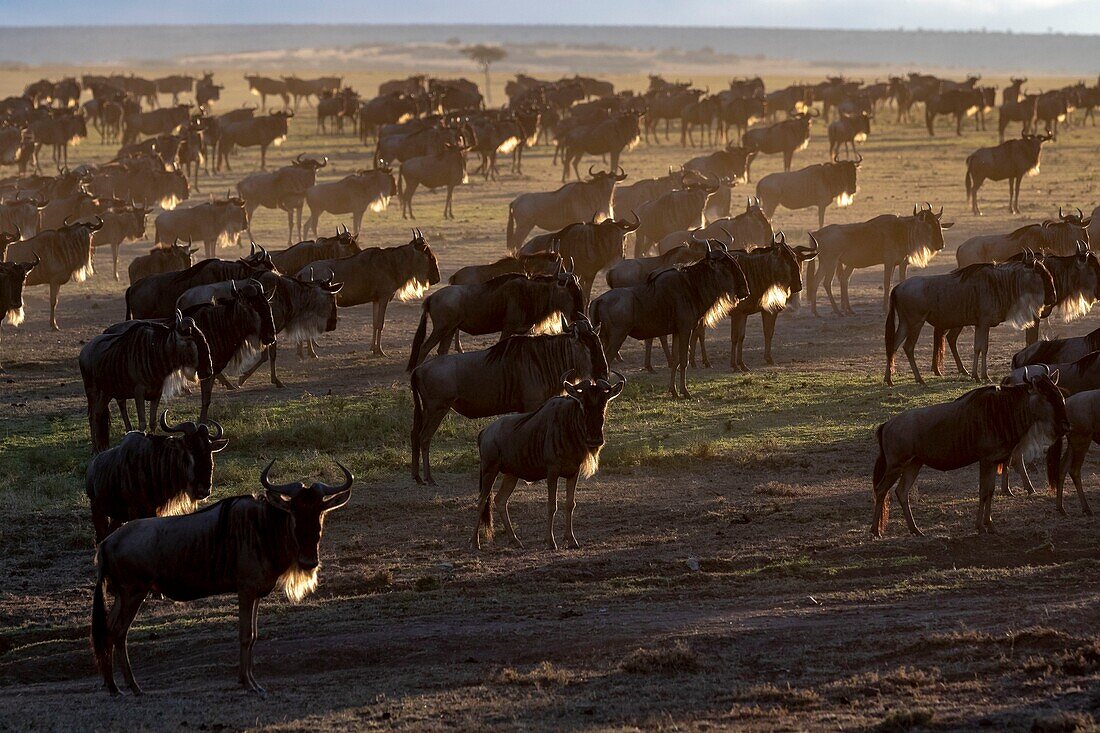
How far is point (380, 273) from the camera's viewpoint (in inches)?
624

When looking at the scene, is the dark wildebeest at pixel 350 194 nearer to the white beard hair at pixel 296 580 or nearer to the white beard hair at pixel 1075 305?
the white beard hair at pixel 1075 305

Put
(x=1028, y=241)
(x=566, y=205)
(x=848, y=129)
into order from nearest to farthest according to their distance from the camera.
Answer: (x=1028, y=241) → (x=566, y=205) → (x=848, y=129)

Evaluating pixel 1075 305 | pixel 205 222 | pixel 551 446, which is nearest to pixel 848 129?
pixel 205 222

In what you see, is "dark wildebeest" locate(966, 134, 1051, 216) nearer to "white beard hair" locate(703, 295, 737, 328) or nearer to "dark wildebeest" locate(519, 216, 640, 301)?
"dark wildebeest" locate(519, 216, 640, 301)

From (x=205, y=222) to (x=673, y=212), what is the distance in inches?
259

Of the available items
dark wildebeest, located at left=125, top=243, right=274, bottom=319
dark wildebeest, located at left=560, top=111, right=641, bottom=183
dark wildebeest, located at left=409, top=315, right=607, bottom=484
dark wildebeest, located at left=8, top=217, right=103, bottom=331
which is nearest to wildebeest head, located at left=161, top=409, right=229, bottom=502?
dark wildebeest, located at left=409, top=315, right=607, bottom=484

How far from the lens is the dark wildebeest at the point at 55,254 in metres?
17.8

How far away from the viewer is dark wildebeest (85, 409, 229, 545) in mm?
8969

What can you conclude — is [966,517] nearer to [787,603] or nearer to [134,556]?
[787,603]

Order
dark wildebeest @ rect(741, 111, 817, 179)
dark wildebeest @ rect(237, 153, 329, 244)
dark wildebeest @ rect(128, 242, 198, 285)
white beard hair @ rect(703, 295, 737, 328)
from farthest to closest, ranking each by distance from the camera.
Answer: dark wildebeest @ rect(741, 111, 817, 179) < dark wildebeest @ rect(237, 153, 329, 244) < dark wildebeest @ rect(128, 242, 198, 285) < white beard hair @ rect(703, 295, 737, 328)

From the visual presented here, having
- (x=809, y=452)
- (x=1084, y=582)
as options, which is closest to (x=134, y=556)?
(x=1084, y=582)

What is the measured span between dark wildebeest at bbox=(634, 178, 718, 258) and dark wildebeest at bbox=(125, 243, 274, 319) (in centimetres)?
715

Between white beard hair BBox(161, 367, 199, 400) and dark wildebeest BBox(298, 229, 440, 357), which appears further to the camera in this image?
dark wildebeest BBox(298, 229, 440, 357)

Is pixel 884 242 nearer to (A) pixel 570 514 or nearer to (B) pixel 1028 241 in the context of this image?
(B) pixel 1028 241
